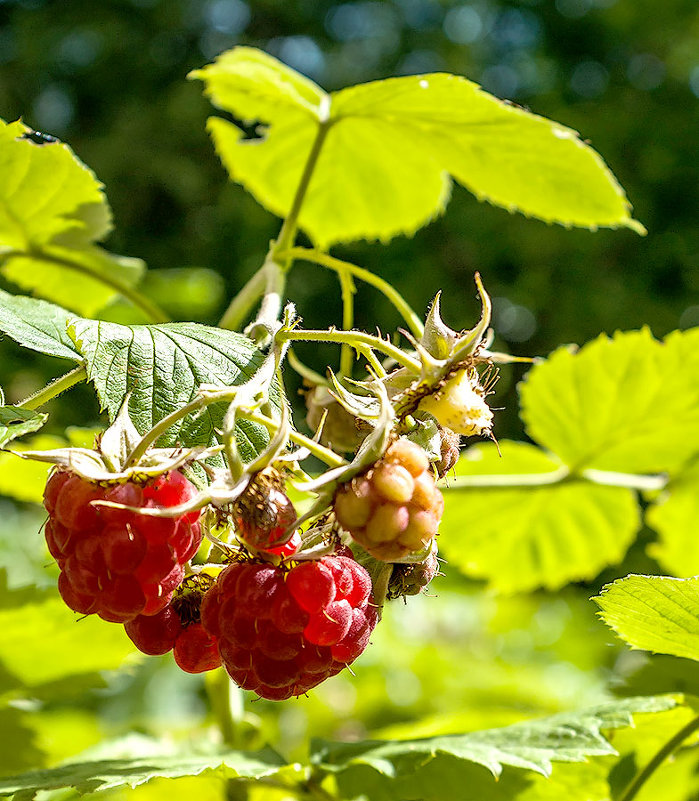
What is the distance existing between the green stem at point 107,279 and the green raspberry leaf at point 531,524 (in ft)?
1.28

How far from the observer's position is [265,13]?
5059 mm

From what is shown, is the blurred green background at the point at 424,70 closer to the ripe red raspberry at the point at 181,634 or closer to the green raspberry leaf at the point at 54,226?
the green raspberry leaf at the point at 54,226

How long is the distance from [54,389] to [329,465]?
151 millimetres


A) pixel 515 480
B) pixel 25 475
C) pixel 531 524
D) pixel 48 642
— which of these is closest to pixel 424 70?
pixel 531 524

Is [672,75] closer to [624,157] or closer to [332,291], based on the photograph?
[624,157]

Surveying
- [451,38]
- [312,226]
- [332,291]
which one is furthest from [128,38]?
[312,226]

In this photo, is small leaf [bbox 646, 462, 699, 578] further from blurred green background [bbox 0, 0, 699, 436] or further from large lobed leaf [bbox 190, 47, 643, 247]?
blurred green background [bbox 0, 0, 699, 436]

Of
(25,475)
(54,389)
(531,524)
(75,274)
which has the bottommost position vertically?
(531,524)

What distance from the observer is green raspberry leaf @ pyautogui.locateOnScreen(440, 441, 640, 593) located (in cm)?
102

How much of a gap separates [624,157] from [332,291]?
1.73 metres

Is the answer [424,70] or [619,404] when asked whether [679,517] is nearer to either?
[619,404]

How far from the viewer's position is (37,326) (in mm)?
→ 513

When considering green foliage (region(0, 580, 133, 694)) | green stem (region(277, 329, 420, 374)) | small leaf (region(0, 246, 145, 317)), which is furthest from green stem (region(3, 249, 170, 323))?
green stem (region(277, 329, 420, 374))

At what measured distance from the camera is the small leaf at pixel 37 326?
48 centimetres
